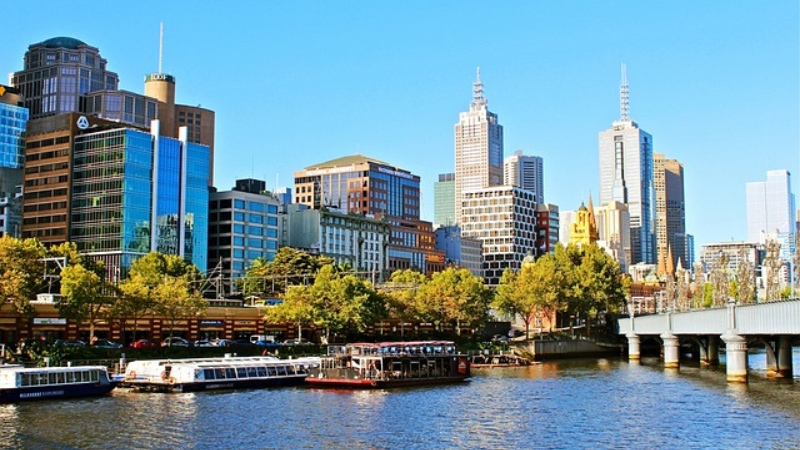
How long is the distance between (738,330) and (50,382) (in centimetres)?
7652

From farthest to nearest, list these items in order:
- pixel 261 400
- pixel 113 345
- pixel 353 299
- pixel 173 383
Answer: pixel 353 299 < pixel 113 345 < pixel 173 383 < pixel 261 400

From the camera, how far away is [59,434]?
7188 cm

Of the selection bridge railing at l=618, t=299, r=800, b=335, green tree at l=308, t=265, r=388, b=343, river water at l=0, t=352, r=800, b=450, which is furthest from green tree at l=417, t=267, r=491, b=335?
river water at l=0, t=352, r=800, b=450

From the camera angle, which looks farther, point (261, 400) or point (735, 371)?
A: point (735, 371)

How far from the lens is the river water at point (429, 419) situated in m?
70.3

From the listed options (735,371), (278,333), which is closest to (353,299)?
(278,333)

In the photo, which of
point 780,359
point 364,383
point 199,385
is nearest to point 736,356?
point 780,359

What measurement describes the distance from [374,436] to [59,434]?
23.3 meters

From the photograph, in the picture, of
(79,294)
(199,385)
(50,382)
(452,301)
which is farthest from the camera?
(452,301)

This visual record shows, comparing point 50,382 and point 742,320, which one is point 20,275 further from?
point 742,320

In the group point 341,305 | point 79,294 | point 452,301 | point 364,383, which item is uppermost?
point 452,301

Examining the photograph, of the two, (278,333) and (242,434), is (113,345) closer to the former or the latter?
(278,333)

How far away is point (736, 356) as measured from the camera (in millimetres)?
116312

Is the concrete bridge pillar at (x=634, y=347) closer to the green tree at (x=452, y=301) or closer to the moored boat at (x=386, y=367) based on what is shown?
the green tree at (x=452, y=301)
